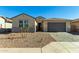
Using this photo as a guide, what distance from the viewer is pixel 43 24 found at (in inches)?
1001

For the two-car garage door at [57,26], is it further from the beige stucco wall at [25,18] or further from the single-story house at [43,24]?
the beige stucco wall at [25,18]

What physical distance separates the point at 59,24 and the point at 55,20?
116cm

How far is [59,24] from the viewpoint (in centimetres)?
2458

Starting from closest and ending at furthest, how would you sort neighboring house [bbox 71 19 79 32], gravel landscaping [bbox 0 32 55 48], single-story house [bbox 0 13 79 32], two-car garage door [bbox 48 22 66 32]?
gravel landscaping [bbox 0 32 55 48] → single-story house [bbox 0 13 79 32] → two-car garage door [bbox 48 22 66 32] → neighboring house [bbox 71 19 79 32]

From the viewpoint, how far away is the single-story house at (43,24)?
853 inches

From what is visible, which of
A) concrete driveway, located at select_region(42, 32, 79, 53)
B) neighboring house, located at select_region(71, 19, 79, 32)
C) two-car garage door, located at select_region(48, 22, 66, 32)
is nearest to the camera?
concrete driveway, located at select_region(42, 32, 79, 53)

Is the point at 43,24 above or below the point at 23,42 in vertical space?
above

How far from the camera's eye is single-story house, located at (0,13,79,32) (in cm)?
2166

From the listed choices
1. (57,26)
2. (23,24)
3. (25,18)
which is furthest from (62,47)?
(57,26)

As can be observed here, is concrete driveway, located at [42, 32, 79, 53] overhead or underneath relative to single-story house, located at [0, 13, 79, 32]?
underneath

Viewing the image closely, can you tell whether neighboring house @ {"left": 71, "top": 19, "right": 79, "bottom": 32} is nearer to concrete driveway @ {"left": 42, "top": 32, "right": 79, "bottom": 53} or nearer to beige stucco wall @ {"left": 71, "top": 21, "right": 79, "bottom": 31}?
beige stucco wall @ {"left": 71, "top": 21, "right": 79, "bottom": 31}

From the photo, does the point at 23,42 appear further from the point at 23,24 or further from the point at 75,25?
the point at 75,25

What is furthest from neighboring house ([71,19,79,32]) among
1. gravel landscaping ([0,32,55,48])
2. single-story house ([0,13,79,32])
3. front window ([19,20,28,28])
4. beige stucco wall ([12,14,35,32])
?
gravel landscaping ([0,32,55,48])
